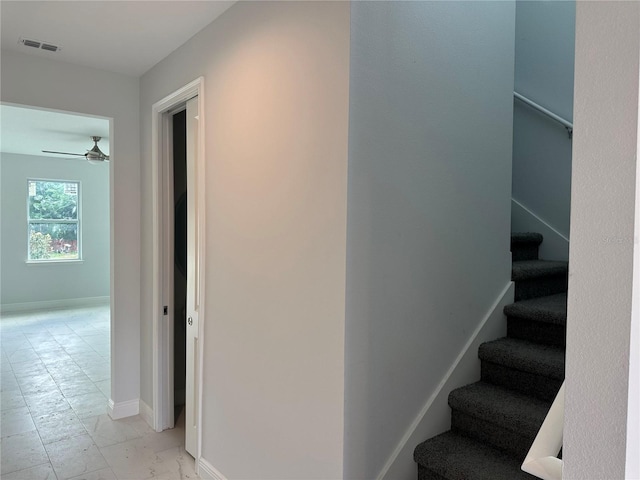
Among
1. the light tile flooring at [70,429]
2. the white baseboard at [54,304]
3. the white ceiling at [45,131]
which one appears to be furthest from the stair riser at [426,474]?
the white baseboard at [54,304]

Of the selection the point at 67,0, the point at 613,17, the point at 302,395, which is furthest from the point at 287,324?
the point at 67,0

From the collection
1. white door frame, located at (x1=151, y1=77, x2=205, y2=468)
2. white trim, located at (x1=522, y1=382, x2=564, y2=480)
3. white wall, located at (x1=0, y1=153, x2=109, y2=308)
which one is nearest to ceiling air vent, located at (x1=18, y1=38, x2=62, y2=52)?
white door frame, located at (x1=151, y1=77, x2=205, y2=468)

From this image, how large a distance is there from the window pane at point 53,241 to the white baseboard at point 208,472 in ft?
22.0

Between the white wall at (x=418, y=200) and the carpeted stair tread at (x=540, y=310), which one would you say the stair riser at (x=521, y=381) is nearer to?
the white wall at (x=418, y=200)

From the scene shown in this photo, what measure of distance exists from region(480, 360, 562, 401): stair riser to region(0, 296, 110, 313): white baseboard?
778 cm

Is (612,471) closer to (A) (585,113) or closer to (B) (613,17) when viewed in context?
(A) (585,113)

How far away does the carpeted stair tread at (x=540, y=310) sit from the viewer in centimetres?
225

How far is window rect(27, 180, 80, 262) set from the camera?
7645mm

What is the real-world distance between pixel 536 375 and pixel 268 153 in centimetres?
161

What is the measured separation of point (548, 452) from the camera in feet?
2.98

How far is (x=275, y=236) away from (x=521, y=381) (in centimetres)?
137

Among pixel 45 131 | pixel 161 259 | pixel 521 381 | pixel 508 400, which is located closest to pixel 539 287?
pixel 521 381

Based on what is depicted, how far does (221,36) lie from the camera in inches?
93.5

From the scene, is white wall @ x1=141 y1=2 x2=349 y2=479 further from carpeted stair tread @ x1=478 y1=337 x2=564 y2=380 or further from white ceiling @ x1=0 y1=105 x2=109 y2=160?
white ceiling @ x1=0 y1=105 x2=109 y2=160
